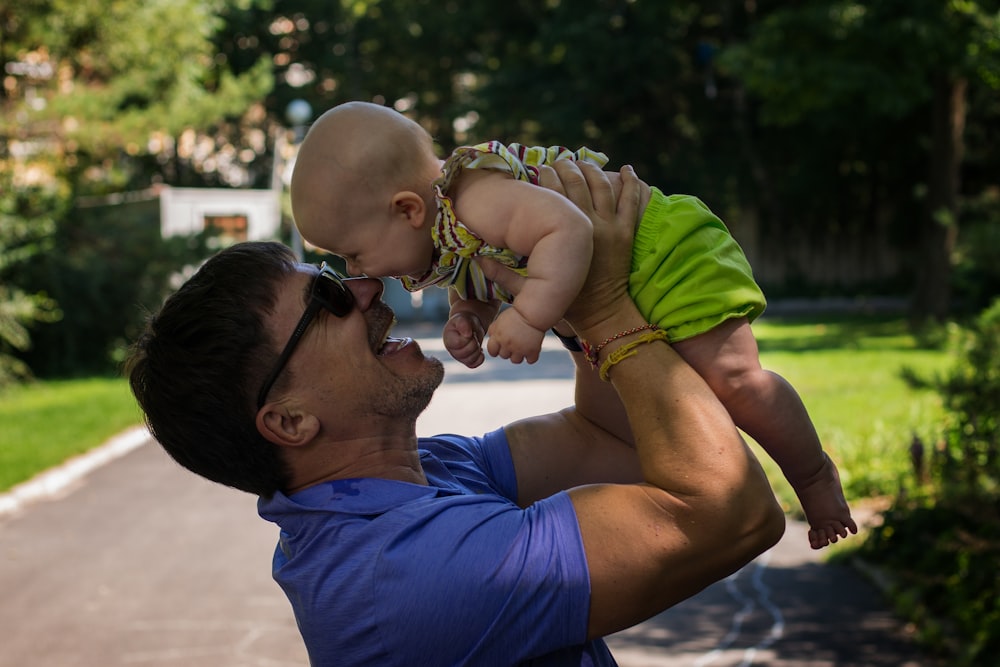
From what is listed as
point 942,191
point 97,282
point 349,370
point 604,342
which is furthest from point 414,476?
point 942,191

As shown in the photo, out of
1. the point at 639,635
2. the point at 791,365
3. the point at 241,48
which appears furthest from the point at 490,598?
the point at 241,48

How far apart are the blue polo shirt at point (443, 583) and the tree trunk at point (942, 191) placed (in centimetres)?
1752

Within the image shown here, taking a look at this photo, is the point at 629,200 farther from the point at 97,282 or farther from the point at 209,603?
the point at 97,282

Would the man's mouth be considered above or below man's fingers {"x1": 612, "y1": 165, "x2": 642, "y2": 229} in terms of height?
below

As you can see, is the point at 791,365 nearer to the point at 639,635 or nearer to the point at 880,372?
the point at 880,372

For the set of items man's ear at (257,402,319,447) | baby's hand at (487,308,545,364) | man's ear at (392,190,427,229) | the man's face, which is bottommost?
man's ear at (257,402,319,447)

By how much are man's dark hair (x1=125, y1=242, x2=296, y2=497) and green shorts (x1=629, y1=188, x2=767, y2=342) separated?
0.64 m

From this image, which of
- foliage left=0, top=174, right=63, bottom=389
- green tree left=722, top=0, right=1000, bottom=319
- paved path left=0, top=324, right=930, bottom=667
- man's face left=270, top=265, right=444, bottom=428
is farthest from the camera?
foliage left=0, top=174, right=63, bottom=389

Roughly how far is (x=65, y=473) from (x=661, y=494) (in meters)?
9.35

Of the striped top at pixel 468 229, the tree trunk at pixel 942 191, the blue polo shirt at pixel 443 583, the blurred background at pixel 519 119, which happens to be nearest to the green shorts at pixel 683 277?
the striped top at pixel 468 229

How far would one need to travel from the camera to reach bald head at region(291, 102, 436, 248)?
210 centimetres

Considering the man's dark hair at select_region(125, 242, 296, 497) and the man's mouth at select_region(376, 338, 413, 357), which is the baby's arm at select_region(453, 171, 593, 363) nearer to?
the man's mouth at select_region(376, 338, 413, 357)

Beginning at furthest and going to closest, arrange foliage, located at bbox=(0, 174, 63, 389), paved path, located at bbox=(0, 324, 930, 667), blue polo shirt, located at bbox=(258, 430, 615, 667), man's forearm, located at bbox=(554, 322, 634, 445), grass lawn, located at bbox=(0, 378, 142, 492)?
foliage, located at bbox=(0, 174, 63, 389), grass lawn, located at bbox=(0, 378, 142, 492), paved path, located at bbox=(0, 324, 930, 667), man's forearm, located at bbox=(554, 322, 634, 445), blue polo shirt, located at bbox=(258, 430, 615, 667)

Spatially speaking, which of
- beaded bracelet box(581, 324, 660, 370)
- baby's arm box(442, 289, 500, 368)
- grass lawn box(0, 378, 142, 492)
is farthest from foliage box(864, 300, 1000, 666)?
grass lawn box(0, 378, 142, 492)
